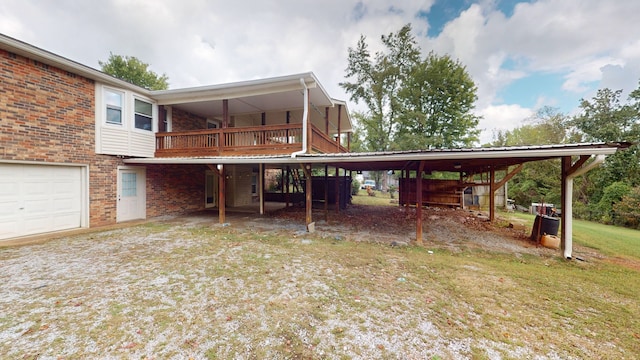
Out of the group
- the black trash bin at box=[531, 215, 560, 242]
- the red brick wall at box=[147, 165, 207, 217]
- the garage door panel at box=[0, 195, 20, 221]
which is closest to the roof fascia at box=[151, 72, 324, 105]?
the red brick wall at box=[147, 165, 207, 217]

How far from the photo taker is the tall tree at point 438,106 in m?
18.4

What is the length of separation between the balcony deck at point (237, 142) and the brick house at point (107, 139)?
0.04 metres

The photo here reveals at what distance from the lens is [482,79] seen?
19.5 metres

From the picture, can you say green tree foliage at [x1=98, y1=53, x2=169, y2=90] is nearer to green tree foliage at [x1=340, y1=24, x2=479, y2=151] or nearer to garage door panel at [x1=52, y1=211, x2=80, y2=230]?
garage door panel at [x1=52, y1=211, x2=80, y2=230]

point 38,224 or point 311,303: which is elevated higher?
point 38,224

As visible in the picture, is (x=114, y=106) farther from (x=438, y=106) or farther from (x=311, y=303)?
(x=438, y=106)

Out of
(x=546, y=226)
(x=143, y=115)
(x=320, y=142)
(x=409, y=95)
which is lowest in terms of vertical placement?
(x=546, y=226)

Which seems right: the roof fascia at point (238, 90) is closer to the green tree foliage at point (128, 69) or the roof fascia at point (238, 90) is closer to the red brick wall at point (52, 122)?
the red brick wall at point (52, 122)

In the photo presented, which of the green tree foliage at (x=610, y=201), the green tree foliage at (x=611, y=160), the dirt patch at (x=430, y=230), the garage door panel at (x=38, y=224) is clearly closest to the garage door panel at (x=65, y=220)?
the garage door panel at (x=38, y=224)

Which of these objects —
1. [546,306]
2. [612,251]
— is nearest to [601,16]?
[612,251]

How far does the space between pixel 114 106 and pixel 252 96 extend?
Result: 4.68 m

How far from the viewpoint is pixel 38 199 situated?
6676 millimetres

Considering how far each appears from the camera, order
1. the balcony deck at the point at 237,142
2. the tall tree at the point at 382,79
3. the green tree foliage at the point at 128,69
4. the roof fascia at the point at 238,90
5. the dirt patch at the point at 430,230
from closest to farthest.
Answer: the dirt patch at the point at 430,230
the roof fascia at the point at 238,90
the balcony deck at the point at 237,142
the tall tree at the point at 382,79
the green tree foliage at the point at 128,69

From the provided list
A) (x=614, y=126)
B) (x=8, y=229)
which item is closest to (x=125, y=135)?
(x=8, y=229)
